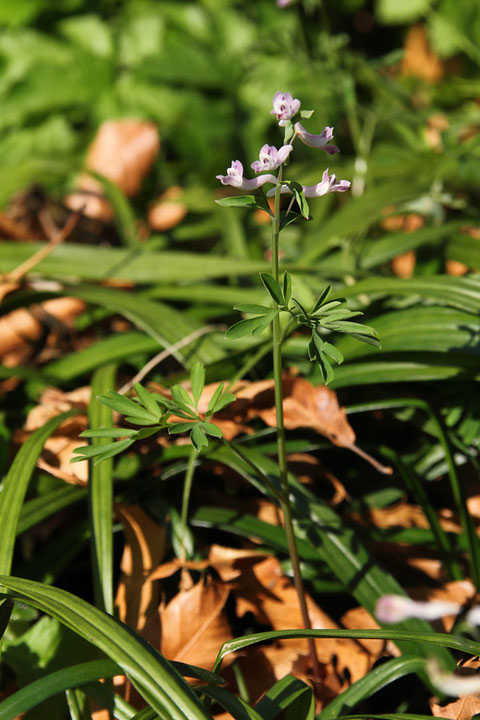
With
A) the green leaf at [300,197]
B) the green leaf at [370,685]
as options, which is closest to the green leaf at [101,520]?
the green leaf at [370,685]

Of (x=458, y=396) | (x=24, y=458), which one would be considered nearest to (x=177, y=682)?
(x=24, y=458)

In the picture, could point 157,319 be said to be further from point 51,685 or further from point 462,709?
point 462,709

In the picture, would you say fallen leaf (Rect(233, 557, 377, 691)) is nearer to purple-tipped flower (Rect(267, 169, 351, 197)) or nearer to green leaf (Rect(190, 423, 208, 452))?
green leaf (Rect(190, 423, 208, 452))

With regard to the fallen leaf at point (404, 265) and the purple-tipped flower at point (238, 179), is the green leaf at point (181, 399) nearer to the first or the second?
the purple-tipped flower at point (238, 179)

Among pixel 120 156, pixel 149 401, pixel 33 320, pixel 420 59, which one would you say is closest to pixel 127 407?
pixel 149 401

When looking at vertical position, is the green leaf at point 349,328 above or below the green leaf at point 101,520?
above
